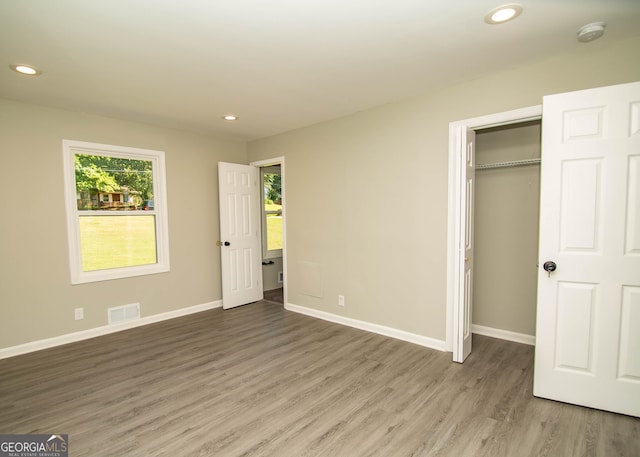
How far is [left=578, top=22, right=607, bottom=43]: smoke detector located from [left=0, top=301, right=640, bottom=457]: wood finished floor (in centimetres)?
257

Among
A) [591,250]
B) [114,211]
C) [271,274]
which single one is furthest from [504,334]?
[114,211]

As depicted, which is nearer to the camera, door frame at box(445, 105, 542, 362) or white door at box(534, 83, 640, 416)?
white door at box(534, 83, 640, 416)

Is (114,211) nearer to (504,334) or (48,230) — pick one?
(48,230)

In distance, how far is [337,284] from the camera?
4.19 metres

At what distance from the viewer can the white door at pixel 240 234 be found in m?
4.82

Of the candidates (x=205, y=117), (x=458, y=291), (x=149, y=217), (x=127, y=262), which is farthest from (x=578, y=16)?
(x=127, y=262)

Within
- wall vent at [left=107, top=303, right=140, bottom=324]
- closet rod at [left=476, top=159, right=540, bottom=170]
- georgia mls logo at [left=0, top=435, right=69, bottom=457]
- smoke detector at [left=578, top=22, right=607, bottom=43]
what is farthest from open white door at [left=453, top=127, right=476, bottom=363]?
wall vent at [left=107, top=303, right=140, bottom=324]

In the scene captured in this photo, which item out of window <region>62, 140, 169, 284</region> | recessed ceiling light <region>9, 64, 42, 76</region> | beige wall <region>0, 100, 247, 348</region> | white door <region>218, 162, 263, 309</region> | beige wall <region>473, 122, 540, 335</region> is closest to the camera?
recessed ceiling light <region>9, 64, 42, 76</region>

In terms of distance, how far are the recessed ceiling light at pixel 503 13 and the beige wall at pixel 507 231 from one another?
163 cm

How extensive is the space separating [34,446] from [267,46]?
3.02m

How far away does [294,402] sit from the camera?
96.0 inches

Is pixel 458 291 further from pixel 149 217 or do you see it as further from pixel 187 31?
pixel 149 217

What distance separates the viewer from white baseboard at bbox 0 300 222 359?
3324 millimetres

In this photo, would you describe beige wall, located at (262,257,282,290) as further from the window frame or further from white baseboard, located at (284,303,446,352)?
white baseboard, located at (284,303,446,352)
